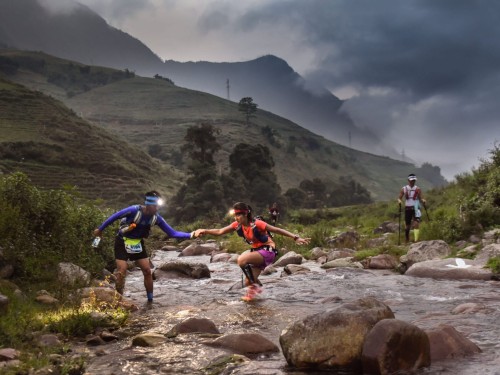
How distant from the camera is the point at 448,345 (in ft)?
19.2

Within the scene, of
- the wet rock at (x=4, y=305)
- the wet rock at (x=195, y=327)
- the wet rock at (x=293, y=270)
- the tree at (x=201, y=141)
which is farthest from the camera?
the tree at (x=201, y=141)

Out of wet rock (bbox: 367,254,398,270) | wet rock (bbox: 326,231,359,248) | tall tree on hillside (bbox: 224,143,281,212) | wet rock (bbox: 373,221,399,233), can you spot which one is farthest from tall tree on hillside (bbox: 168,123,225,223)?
wet rock (bbox: 367,254,398,270)

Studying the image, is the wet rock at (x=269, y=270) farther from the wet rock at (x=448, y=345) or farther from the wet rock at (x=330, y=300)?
the wet rock at (x=448, y=345)

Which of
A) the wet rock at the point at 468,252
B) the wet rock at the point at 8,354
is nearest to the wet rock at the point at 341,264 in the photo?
the wet rock at the point at 468,252

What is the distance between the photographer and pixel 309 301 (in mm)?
10672

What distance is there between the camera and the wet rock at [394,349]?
521cm

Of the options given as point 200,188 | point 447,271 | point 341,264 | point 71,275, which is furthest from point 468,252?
point 200,188

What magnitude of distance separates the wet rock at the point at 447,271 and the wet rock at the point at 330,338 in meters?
7.42

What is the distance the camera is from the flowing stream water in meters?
5.85

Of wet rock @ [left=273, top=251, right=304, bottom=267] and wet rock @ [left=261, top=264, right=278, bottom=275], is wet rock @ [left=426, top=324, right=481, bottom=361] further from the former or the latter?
wet rock @ [left=273, top=251, right=304, bottom=267]

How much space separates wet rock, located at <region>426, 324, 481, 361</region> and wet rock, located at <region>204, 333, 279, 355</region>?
80.3 inches

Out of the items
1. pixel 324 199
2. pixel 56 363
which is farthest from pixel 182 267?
pixel 324 199

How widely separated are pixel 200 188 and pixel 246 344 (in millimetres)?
60941

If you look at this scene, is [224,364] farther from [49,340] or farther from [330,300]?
[330,300]
